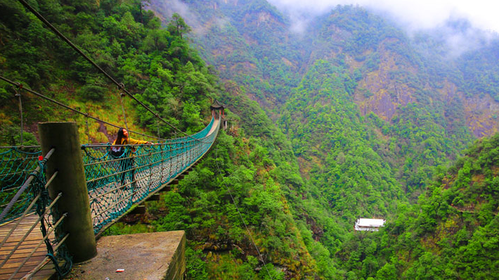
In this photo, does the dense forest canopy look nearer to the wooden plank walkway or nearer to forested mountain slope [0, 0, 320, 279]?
forested mountain slope [0, 0, 320, 279]

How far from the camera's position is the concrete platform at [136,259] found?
64.6 inches

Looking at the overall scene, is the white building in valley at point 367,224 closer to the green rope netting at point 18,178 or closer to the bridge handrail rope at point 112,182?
the bridge handrail rope at point 112,182

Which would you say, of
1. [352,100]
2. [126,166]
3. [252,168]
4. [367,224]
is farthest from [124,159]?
A: [352,100]

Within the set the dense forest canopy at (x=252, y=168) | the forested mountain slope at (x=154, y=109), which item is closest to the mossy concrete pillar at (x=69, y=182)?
the dense forest canopy at (x=252, y=168)

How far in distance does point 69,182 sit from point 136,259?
2.92ft

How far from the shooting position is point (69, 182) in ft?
4.92

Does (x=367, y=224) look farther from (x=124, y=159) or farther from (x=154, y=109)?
(x=124, y=159)

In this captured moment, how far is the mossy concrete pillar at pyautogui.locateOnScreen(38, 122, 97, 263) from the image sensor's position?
1.45 meters

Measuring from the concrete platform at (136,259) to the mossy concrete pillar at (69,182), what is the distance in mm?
162

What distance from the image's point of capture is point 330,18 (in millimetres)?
93375

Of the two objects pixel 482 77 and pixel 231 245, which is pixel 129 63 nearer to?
pixel 231 245

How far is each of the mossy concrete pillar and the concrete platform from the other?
0.16 m

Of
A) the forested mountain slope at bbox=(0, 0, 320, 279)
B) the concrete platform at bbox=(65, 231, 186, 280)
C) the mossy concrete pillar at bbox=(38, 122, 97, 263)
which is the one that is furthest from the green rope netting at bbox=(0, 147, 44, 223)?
the forested mountain slope at bbox=(0, 0, 320, 279)

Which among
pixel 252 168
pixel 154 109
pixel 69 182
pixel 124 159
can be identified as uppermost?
pixel 154 109
